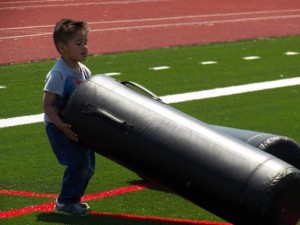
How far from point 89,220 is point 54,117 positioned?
2.69 ft

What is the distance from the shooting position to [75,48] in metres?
7.89

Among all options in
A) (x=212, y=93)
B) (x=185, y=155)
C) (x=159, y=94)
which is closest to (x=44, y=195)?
(x=185, y=155)

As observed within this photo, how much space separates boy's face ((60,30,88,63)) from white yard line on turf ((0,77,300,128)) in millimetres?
3990

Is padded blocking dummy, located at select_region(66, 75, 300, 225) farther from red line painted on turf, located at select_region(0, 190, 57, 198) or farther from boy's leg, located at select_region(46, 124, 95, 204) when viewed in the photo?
red line painted on turf, located at select_region(0, 190, 57, 198)

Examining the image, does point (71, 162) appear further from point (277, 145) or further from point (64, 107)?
point (277, 145)

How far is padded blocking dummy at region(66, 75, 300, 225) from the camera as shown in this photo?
695 cm

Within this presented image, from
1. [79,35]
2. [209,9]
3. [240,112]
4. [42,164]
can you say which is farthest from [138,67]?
[209,9]

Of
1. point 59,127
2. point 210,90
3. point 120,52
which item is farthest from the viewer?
point 120,52

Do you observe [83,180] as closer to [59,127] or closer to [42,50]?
[59,127]

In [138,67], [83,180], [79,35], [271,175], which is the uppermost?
[79,35]

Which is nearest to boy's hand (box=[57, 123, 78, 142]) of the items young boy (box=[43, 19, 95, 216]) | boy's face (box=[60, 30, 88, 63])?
young boy (box=[43, 19, 95, 216])

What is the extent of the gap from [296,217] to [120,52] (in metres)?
11.5

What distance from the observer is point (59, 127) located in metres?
7.64

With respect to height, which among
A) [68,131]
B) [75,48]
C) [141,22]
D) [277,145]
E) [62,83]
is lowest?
[141,22]
